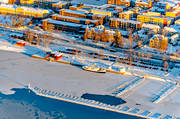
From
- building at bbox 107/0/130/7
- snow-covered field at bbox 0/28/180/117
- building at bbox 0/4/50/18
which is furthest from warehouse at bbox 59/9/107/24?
snow-covered field at bbox 0/28/180/117

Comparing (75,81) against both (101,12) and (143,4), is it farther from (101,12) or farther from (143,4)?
(143,4)

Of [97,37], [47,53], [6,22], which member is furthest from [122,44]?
[6,22]

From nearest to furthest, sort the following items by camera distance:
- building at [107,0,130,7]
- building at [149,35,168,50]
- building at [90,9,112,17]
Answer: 1. building at [149,35,168,50]
2. building at [90,9,112,17]
3. building at [107,0,130,7]

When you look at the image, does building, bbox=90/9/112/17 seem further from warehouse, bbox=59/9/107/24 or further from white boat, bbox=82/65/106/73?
white boat, bbox=82/65/106/73

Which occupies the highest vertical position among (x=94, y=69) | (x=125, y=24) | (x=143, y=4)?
(x=143, y=4)

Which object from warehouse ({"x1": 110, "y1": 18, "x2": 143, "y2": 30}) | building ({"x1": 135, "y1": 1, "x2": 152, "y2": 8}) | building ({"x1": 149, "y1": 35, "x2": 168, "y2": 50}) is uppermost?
→ building ({"x1": 135, "y1": 1, "x2": 152, "y2": 8})

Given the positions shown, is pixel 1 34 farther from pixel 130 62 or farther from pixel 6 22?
pixel 130 62

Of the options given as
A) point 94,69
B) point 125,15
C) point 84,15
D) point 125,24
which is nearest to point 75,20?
point 84,15

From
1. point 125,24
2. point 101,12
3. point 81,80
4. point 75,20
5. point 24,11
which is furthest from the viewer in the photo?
point 101,12

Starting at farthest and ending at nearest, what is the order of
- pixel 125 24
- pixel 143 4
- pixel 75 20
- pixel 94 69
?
pixel 143 4, pixel 75 20, pixel 125 24, pixel 94 69

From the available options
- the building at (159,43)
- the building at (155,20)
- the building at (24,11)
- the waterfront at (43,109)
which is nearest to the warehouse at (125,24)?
the building at (155,20)
